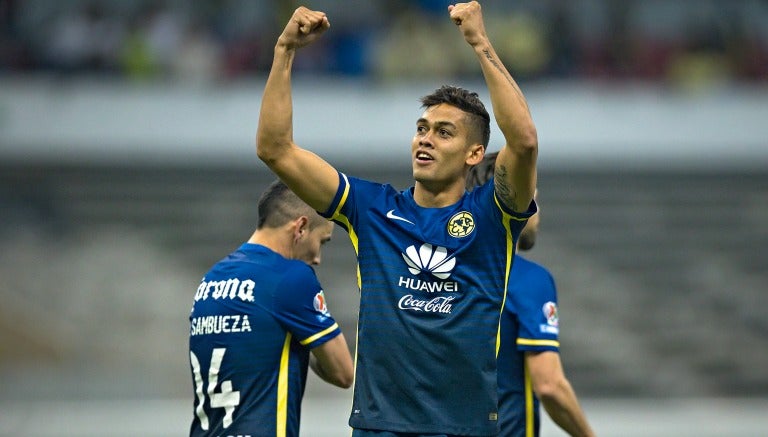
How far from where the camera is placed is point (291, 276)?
5.69 meters

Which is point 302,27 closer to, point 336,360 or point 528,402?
point 336,360

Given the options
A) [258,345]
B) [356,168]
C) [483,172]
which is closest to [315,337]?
[258,345]

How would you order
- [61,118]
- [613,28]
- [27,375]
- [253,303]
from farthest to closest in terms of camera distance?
1. [613,28]
2. [61,118]
3. [27,375]
4. [253,303]

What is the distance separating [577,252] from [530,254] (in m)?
1.42

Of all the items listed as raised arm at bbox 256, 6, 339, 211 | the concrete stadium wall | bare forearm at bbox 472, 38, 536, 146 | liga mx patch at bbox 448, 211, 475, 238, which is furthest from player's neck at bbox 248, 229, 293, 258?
the concrete stadium wall

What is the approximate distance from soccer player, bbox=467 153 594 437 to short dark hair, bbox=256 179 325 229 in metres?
1.09

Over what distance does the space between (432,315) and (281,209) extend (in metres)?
1.21

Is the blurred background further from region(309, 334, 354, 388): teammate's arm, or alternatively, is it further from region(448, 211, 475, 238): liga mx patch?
Result: region(448, 211, 475, 238): liga mx patch

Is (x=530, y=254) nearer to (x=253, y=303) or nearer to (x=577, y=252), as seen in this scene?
(x=577, y=252)

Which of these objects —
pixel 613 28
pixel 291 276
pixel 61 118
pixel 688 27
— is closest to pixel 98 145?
pixel 61 118

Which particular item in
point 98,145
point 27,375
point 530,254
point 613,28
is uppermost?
point 613,28

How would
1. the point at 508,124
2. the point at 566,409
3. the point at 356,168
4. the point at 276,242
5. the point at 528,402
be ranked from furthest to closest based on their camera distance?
the point at 356,168
the point at 528,402
the point at 566,409
the point at 276,242
the point at 508,124

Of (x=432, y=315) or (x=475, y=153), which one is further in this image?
(x=475, y=153)

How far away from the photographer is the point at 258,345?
557 centimetres
